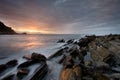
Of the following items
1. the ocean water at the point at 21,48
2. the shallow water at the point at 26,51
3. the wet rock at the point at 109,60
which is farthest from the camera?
the ocean water at the point at 21,48

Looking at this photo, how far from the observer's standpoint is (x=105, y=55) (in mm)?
12461

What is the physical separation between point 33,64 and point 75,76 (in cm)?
652

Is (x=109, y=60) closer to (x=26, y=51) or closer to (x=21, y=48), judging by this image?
(x=26, y=51)

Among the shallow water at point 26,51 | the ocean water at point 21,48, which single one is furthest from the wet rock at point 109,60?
the ocean water at point 21,48

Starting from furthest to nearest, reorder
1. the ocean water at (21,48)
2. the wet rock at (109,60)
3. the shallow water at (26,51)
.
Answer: the ocean water at (21,48) < the wet rock at (109,60) < the shallow water at (26,51)

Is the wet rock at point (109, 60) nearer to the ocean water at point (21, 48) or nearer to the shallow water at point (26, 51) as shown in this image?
the shallow water at point (26, 51)

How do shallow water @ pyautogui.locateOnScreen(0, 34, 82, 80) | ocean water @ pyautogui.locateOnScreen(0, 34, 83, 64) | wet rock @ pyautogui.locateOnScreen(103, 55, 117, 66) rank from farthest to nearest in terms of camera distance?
ocean water @ pyautogui.locateOnScreen(0, 34, 83, 64) < wet rock @ pyautogui.locateOnScreen(103, 55, 117, 66) < shallow water @ pyautogui.locateOnScreen(0, 34, 82, 80)

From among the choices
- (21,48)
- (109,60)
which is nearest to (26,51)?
(21,48)

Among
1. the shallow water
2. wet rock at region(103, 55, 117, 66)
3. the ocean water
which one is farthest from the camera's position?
the ocean water

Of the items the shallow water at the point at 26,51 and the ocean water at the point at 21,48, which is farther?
the ocean water at the point at 21,48

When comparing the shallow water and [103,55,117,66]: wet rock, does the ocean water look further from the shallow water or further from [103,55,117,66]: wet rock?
[103,55,117,66]: wet rock

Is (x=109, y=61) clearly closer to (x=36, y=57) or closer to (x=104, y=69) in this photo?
(x=104, y=69)

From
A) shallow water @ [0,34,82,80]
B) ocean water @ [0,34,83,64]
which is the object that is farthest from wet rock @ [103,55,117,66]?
ocean water @ [0,34,83,64]

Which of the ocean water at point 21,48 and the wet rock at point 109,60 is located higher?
the wet rock at point 109,60
